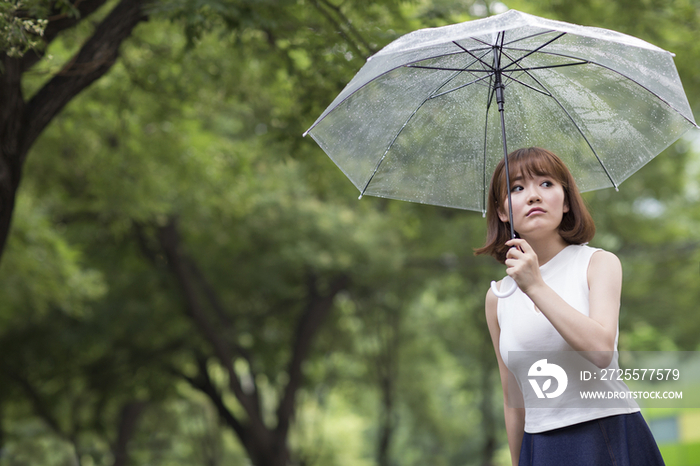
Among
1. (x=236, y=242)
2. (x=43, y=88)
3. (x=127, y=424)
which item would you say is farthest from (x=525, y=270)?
(x=127, y=424)

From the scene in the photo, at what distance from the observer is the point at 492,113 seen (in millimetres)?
3164

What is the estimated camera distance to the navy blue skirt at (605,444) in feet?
6.50

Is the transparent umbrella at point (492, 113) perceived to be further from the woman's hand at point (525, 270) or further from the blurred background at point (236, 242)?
the blurred background at point (236, 242)

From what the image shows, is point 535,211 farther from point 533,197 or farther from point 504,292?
point 504,292

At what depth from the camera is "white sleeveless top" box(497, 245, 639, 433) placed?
206cm

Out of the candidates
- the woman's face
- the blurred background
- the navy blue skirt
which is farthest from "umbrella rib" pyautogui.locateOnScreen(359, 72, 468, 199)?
the blurred background

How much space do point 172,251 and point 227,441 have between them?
14927mm

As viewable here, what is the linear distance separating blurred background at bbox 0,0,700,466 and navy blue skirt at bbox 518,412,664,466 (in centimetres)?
324

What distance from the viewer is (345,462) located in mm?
21922

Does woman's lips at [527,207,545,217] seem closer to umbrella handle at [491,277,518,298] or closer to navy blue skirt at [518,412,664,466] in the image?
umbrella handle at [491,277,518,298]

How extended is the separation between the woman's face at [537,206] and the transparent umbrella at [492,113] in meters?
0.55

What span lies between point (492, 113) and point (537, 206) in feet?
3.42

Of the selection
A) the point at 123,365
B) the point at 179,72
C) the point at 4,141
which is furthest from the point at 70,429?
the point at 4,141

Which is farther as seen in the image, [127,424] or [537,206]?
[127,424]
